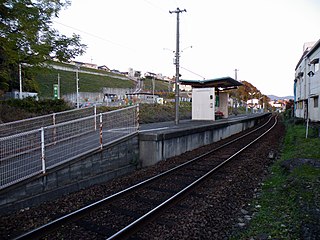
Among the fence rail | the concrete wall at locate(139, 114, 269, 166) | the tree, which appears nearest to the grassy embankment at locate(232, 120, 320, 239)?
the concrete wall at locate(139, 114, 269, 166)

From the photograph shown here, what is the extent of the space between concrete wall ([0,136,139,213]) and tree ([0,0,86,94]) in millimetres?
5268

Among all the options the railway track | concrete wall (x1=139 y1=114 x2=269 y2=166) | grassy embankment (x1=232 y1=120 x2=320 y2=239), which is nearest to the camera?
grassy embankment (x1=232 y1=120 x2=320 y2=239)

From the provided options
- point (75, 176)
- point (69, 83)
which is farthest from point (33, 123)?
point (69, 83)

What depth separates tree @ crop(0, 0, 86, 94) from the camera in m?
9.57

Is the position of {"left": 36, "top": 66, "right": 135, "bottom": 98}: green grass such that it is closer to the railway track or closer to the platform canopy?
the platform canopy

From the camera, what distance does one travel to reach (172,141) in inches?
460

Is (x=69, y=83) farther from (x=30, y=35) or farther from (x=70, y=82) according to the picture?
(x=30, y=35)

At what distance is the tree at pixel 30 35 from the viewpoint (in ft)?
31.4

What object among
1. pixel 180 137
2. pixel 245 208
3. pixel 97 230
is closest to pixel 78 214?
pixel 97 230

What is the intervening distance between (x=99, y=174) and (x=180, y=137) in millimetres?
5255

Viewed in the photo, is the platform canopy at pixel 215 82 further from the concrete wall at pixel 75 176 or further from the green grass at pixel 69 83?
the green grass at pixel 69 83

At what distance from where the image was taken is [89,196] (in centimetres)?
661

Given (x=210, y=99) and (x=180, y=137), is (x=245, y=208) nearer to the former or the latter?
(x=180, y=137)

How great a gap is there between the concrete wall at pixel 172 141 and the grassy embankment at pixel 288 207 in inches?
166
